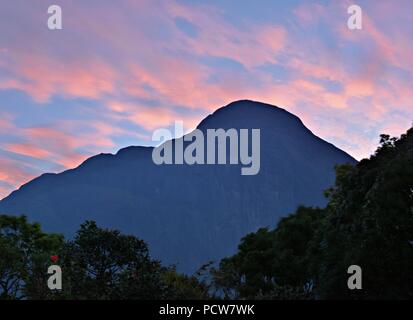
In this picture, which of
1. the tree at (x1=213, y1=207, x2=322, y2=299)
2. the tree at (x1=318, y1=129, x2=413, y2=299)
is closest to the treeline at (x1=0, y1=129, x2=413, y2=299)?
the tree at (x1=318, y1=129, x2=413, y2=299)

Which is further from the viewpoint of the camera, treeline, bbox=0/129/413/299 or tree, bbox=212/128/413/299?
tree, bbox=212/128/413/299

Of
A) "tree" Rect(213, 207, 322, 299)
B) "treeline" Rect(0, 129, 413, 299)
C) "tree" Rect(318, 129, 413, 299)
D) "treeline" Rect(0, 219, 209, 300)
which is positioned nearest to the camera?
"treeline" Rect(0, 219, 209, 300)

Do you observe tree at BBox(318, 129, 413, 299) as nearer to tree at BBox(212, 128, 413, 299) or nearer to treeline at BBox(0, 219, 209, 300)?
tree at BBox(212, 128, 413, 299)

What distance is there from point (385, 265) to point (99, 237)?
11929 millimetres

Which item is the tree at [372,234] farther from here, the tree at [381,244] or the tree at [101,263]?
the tree at [101,263]

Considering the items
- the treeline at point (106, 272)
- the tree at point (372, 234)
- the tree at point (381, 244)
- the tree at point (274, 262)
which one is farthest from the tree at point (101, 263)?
the tree at point (274, 262)

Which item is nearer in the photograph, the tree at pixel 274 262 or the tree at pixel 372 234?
the tree at pixel 372 234

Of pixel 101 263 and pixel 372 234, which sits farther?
pixel 372 234

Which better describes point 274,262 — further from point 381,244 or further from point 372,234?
point 381,244

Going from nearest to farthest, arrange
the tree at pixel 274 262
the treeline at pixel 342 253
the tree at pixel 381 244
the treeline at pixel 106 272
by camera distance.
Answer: the treeline at pixel 106 272
the treeline at pixel 342 253
the tree at pixel 381 244
the tree at pixel 274 262

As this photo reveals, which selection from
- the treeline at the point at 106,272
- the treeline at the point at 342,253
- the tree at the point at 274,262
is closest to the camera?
the treeline at the point at 106,272

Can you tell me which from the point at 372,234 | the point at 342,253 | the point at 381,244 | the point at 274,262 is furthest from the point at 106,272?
the point at 274,262
